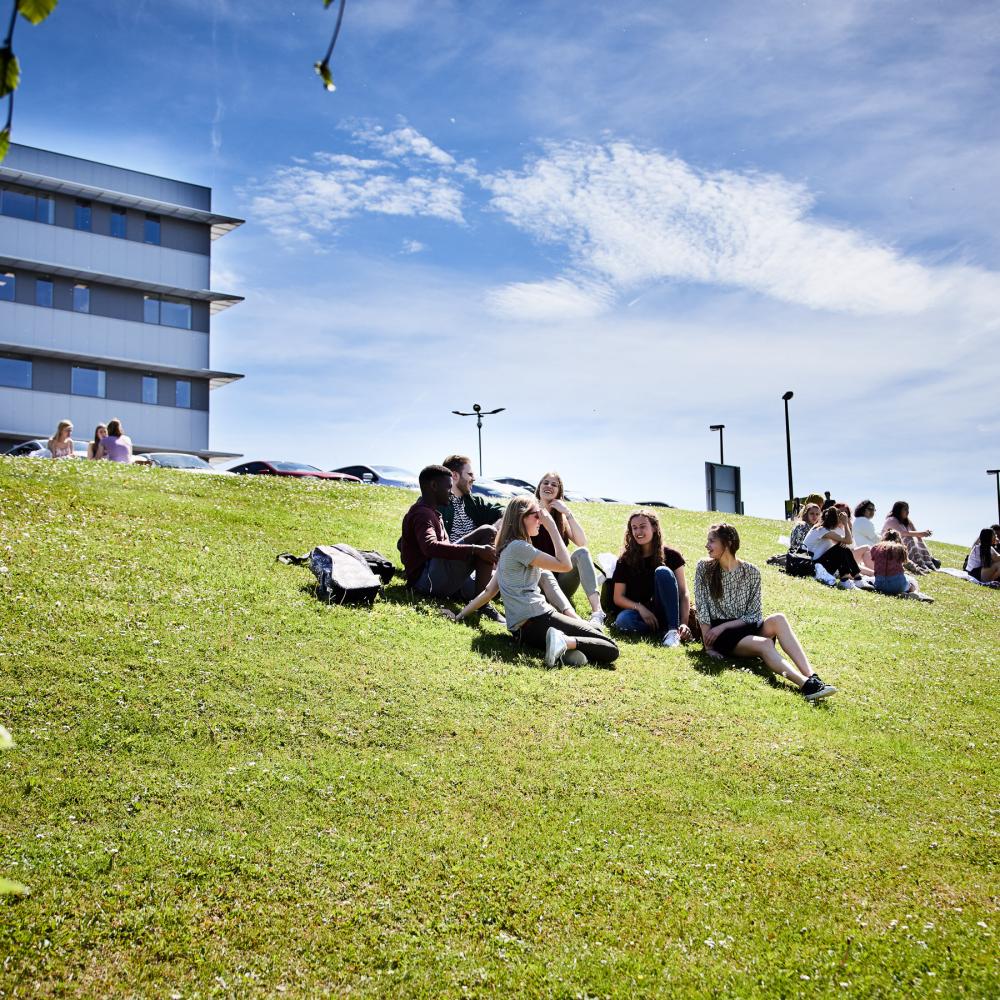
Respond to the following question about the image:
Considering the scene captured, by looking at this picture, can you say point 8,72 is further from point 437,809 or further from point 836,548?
point 836,548

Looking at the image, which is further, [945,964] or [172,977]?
[945,964]

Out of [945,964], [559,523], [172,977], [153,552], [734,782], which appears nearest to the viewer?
[172,977]

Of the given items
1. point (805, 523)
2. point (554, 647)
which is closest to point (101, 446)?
point (554, 647)

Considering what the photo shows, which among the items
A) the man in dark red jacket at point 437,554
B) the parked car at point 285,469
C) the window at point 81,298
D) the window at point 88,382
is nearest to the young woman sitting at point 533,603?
the man in dark red jacket at point 437,554

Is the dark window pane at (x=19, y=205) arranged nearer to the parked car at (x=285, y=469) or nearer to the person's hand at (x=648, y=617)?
the parked car at (x=285, y=469)

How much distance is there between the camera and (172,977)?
16.8ft

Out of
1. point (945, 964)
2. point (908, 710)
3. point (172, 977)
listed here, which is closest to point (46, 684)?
point (172, 977)

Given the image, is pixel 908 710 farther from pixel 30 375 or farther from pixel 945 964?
pixel 30 375

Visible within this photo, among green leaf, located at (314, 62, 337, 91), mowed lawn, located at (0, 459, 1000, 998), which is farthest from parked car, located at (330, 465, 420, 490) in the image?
green leaf, located at (314, 62, 337, 91)

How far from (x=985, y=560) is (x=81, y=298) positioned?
3899 centimetres

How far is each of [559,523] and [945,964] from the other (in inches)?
331

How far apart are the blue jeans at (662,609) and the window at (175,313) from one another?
39.0 m

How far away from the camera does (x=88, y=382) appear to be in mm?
43375

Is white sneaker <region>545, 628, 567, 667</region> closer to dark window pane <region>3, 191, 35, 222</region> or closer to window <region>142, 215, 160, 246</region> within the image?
dark window pane <region>3, 191, 35, 222</region>
